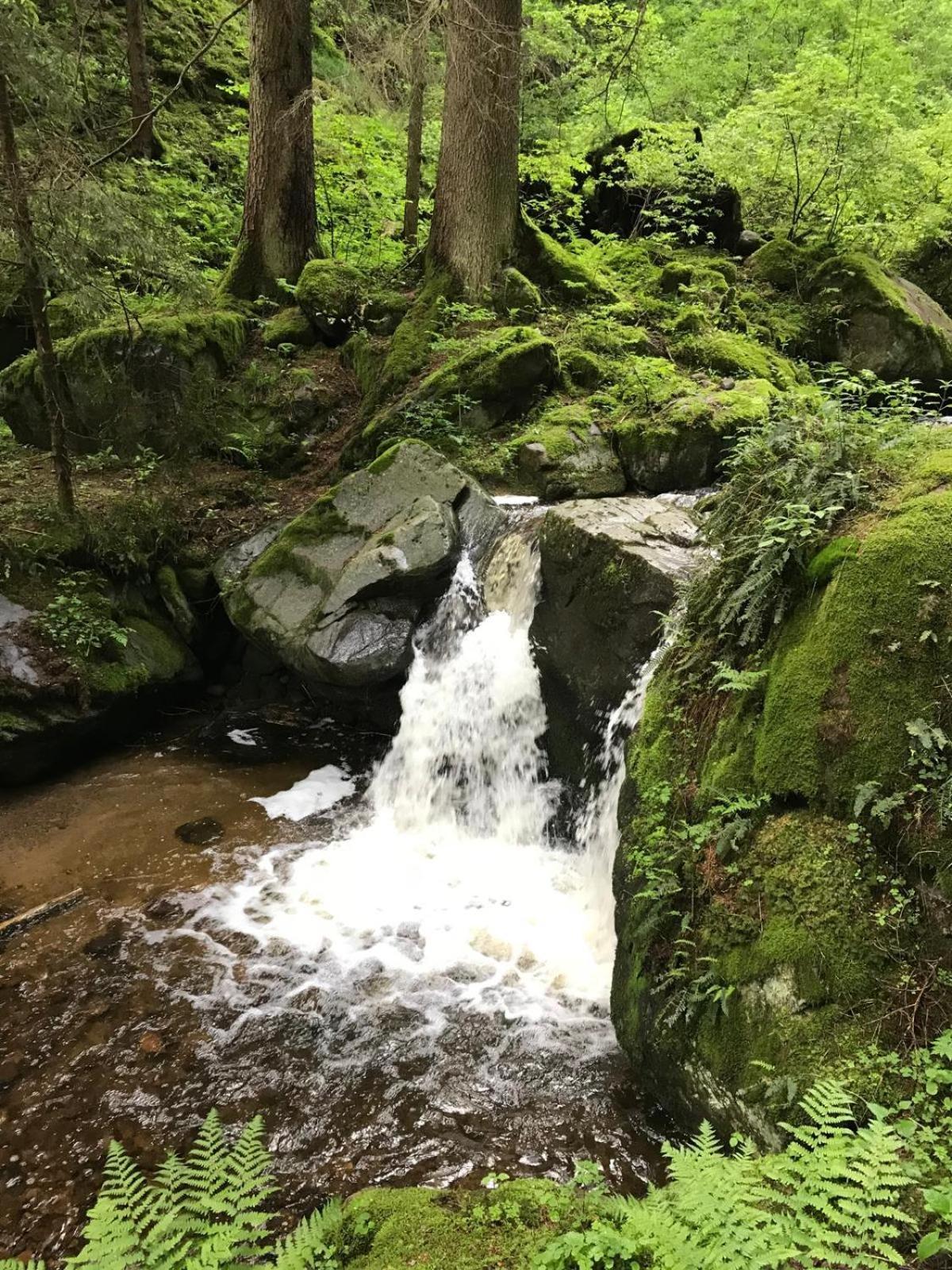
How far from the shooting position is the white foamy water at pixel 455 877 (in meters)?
4.80

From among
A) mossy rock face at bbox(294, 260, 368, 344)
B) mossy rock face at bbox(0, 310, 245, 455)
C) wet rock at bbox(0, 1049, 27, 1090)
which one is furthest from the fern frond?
mossy rock face at bbox(294, 260, 368, 344)

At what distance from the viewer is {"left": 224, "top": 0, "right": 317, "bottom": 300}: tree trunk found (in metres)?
10.5

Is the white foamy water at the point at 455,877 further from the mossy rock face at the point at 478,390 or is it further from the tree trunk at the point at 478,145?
the tree trunk at the point at 478,145

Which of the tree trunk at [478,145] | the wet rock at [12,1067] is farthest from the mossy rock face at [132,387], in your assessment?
the wet rock at [12,1067]

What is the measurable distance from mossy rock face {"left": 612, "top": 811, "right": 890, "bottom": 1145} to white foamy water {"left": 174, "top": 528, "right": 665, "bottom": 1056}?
0.85 meters

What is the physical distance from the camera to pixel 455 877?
6129 mm

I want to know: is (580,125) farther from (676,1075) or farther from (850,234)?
(676,1075)

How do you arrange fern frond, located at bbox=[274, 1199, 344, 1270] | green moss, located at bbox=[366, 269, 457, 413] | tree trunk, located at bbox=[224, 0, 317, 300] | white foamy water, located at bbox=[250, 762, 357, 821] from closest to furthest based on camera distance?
fern frond, located at bbox=[274, 1199, 344, 1270]
white foamy water, located at bbox=[250, 762, 357, 821]
green moss, located at bbox=[366, 269, 457, 413]
tree trunk, located at bbox=[224, 0, 317, 300]

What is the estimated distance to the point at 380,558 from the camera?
24.7 feet

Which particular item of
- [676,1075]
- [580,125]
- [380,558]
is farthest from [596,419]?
[580,125]

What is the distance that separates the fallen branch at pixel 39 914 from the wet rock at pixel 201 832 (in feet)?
3.09

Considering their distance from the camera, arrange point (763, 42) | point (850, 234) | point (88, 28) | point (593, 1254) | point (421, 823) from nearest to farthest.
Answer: point (593, 1254), point (421, 823), point (850, 234), point (88, 28), point (763, 42)

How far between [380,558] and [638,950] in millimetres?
4646

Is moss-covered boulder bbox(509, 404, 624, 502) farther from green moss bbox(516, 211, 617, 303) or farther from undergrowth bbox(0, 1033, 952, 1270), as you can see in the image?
undergrowth bbox(0, 1033, 952, 1270)
